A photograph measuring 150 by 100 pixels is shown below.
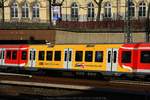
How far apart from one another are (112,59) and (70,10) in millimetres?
48543

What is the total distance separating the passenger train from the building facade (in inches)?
1448

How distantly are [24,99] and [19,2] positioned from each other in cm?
6682

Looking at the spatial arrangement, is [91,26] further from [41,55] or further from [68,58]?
[68,58]

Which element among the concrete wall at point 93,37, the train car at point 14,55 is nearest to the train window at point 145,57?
the train car at point 14,55

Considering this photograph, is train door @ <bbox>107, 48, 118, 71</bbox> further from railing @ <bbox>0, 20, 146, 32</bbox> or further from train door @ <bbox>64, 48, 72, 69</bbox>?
railing @ <bbox>0, 20, 146, 32</bbox>

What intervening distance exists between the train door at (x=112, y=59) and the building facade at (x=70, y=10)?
43.3 meters

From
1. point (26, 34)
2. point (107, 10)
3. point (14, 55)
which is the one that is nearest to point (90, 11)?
point (107, 10)

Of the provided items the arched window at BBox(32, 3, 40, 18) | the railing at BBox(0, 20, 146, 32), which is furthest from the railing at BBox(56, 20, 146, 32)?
the arched window at BBox(32, 3, 40, 18)

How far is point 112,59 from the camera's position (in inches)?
1364

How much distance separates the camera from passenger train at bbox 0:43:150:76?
33.2 metres

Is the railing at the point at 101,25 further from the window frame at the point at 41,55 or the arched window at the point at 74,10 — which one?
the window frame at the point at 41,55

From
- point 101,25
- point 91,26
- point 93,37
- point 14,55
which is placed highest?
point 101,25

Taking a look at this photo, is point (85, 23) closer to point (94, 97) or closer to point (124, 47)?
point (124, 47)

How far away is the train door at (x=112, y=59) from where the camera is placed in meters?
34.5
